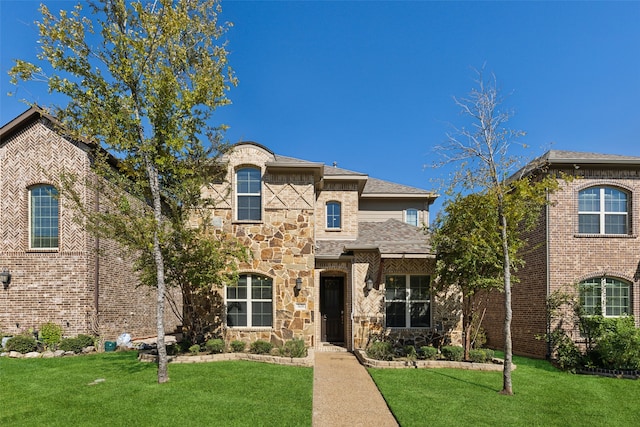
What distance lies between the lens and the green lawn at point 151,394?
6.91 m

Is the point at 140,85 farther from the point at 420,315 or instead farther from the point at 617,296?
the point at 617,296

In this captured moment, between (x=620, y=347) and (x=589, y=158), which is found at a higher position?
(x=589, y=158)

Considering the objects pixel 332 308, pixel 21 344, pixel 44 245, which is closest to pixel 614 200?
pixel 332 308

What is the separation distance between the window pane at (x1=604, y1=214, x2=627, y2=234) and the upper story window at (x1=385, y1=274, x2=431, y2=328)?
6157 millimetres

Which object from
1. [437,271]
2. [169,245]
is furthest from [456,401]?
[169,245]

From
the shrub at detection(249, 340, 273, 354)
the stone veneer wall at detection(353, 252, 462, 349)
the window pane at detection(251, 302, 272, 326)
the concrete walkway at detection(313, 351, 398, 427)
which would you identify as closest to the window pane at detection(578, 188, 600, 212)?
the stone veneer wall at detection(353, 252, 462, 349)

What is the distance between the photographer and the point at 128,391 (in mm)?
8336

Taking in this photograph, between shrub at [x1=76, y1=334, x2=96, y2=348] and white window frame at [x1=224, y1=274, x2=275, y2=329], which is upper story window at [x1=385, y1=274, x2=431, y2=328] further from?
shrub at [x1=76, y1=334, x2=96, y2=348]

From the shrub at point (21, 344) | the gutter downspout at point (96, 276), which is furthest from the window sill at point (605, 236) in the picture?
the shrub at point (21, 344)

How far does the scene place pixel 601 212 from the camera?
1367 centimetres

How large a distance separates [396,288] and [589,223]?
675 centimetres

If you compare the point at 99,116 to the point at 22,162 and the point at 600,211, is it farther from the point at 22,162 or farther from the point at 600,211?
the point at 600,211

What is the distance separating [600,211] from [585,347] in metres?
4.45

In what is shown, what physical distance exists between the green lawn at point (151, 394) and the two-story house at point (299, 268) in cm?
241
